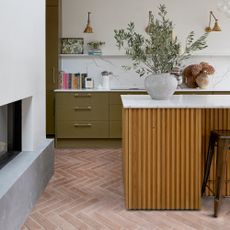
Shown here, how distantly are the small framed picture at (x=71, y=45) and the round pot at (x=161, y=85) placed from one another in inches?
116

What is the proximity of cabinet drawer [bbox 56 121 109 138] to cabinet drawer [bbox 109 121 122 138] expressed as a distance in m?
0.07

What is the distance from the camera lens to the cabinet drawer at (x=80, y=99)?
5188 millimetres

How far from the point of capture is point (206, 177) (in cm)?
288

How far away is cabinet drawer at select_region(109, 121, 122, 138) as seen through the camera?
5258mm

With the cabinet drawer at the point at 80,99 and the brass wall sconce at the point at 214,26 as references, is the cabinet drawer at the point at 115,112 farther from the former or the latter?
the brass wall sconce at the point at 214,26

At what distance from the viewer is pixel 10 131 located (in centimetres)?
289

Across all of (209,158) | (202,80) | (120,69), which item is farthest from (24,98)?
(202,80)

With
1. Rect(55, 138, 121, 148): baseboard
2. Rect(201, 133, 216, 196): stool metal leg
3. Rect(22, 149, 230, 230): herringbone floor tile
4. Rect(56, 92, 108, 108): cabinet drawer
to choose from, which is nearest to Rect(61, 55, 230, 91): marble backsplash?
Rect(56, 92, 108, 108): cabinet drawer

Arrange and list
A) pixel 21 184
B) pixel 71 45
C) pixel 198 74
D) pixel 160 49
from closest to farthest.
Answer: pixel 21 184, pixel 160 49, pixel 198 74, pixel 71 45

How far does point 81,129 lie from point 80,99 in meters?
0.49

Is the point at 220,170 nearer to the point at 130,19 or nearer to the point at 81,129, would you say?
the point at 81,129

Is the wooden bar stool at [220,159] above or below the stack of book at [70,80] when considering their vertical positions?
below

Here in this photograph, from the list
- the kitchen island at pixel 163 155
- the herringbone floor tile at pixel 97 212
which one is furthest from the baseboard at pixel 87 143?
the kitchen island at pixel 163 155

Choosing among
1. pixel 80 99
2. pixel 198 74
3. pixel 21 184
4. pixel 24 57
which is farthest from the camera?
pixel 198 74
